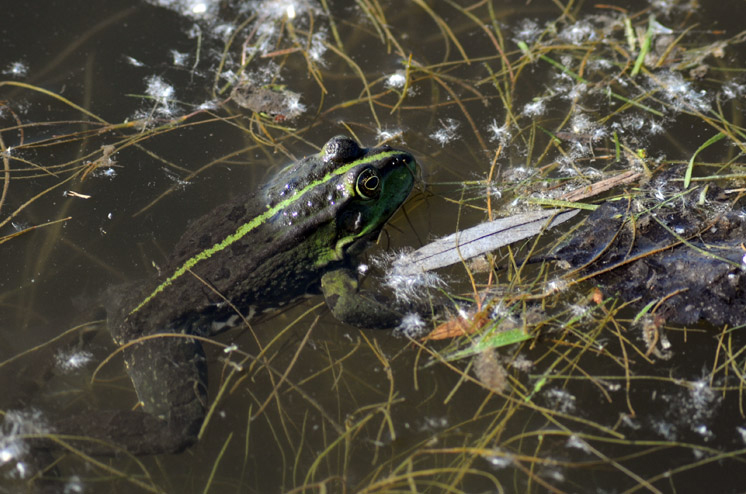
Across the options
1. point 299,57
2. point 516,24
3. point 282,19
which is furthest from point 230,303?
point 516,24

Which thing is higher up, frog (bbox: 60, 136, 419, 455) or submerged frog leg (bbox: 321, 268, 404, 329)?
frog (bbox: 60, 136, 419, 455)

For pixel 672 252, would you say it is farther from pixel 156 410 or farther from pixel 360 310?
pixel 156 410

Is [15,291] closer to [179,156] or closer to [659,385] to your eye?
[179,156]

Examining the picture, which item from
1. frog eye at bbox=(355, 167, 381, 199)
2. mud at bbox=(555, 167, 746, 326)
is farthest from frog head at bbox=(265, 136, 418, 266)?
mud at bbox=(555, 167, 746, 326)

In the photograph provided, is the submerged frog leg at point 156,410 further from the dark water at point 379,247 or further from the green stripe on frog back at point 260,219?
the green stripe on frog back at point 260,219

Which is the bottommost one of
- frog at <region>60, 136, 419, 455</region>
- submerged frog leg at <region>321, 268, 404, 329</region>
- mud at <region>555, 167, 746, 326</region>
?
mud at <region>555, 167, 746, 326</region>

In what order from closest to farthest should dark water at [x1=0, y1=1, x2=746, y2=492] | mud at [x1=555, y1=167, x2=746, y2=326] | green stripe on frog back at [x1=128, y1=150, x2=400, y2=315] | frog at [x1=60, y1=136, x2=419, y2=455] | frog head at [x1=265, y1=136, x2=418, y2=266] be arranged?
dark water at [x1=0, y1=1, x2=746, y2=492] < mud at [x1=555, y1=167, x2=746, y2=326] < frog at [x1=60, y1=136, x2=419, y2=455] < green stripe on frog back at [x1=128, y1=150, x2=400, y2=315] < frog head at [x1=265, y1=136, x2=418, y2=266]

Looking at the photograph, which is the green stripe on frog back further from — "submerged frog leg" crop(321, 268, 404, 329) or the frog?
"submerged frog leg" crop(321, 268, 404, 329)
